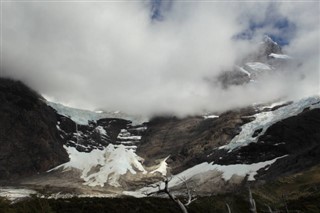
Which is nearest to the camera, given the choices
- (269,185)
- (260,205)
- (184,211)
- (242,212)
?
(184,211)

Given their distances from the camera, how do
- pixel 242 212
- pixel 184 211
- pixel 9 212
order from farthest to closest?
pixel 242 212
pixel 9 212
pixel 184 211

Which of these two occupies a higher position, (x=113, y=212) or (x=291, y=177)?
(x=291, y=177)

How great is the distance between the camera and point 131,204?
104312 mm

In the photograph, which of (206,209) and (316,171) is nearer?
(206,209)

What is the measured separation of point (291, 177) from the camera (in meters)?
196

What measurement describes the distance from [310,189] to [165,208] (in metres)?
80.6

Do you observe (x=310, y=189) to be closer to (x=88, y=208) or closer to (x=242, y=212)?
(x=242, y=212)

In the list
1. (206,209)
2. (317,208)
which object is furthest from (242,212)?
(317,208)

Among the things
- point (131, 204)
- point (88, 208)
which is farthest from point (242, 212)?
point (88, 208)

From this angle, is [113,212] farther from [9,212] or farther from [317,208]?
[9,212]

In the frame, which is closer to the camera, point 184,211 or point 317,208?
point 184,211

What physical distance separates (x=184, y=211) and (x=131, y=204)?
295 feet

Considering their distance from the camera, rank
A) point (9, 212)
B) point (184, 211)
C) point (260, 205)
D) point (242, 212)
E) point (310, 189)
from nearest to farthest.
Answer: point (184, 211)
point (9, 212)
point (242, 212)
point (260, 205)
point (310, 189)

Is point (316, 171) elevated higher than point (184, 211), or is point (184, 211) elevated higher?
point (316, 171)
